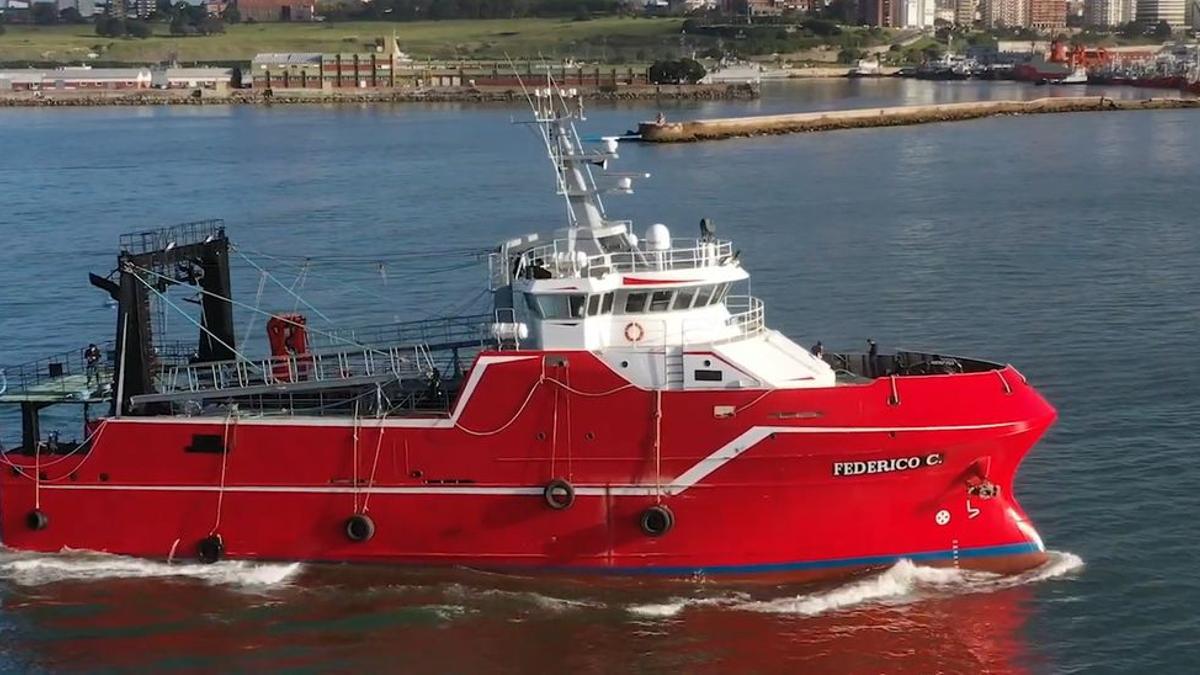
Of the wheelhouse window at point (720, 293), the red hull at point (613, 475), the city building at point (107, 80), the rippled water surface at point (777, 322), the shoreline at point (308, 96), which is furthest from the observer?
the city building at point (107, 80)

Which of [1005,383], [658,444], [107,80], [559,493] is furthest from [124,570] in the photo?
[107,80]

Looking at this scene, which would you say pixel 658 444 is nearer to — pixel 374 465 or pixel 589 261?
pixel 589 261

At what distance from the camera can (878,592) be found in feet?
56.0

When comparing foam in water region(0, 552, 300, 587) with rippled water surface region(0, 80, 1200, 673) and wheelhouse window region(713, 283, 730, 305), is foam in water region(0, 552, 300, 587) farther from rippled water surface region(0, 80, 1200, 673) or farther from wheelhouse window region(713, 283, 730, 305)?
wheelhouse window region(713, 283, 730, 305)

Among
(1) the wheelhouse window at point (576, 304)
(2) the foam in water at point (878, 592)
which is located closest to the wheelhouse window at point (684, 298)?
(1) the wheelhouse window at point (576, 304)

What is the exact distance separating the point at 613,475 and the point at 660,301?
2025 millimetres

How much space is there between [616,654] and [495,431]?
2.79m

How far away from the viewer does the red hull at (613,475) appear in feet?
54.9

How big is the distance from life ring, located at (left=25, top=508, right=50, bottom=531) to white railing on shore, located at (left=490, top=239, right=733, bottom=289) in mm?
6177

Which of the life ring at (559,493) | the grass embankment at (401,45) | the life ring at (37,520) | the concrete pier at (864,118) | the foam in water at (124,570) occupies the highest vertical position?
the grass embankment at (401,45)

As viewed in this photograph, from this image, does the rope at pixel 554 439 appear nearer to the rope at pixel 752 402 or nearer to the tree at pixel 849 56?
the rope at pixel 752 402

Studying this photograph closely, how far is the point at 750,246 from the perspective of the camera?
132ft

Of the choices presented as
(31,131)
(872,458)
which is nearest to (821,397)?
(872,458)

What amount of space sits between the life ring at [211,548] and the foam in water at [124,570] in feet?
0.40
